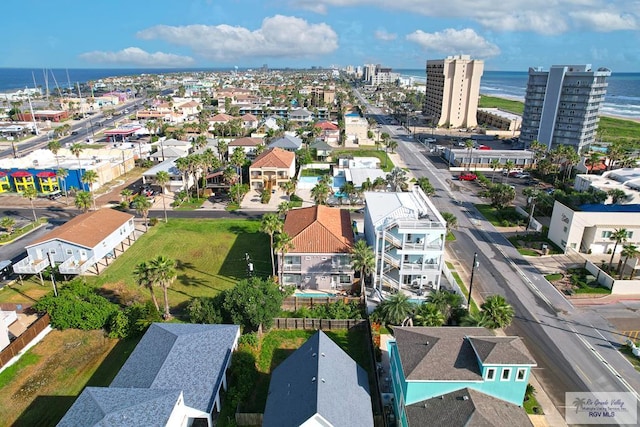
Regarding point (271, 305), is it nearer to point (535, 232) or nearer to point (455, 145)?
point (535, 232)

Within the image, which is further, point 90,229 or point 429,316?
point 90,229

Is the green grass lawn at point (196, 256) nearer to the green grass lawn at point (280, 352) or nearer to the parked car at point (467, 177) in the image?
the green grass lawn at point (280, 352)

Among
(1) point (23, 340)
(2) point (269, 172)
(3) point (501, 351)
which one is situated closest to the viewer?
(3) point (501, 351)

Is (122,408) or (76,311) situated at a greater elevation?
(122,408)

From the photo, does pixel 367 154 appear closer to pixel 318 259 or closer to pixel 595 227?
pixel 595 227

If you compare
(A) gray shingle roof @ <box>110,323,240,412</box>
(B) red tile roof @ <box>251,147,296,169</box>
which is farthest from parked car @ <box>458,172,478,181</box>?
(A) gray shingle roof @ <box>110,323,240,412</box>

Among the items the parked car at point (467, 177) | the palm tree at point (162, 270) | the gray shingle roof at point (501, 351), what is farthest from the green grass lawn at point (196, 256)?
the parked car at point (467, 177)

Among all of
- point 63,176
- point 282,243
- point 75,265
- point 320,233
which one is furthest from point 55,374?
point 63,176

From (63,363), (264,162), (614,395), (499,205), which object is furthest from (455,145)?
(63,363)
